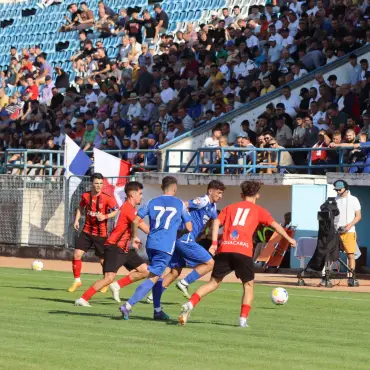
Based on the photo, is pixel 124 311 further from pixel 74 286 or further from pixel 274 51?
pixel 274 51

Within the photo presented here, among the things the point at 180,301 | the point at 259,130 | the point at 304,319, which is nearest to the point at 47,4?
the point at 259,130

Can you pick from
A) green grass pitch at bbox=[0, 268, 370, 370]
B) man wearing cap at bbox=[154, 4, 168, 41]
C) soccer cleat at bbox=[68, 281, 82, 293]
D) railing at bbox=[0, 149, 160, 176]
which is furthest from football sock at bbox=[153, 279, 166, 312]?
man wearing cap at bbox=[154, 4, 168, 41]

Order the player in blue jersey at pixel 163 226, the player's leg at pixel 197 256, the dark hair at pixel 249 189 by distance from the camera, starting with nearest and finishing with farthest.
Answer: the dark hair at pixel 249 189 → the player in blue jersey at pixel 163 226 → the player's leg at pixel 197 256

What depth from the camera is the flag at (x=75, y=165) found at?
29688 millimetres

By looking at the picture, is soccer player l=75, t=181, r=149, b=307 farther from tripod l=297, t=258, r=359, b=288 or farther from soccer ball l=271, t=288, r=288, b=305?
tripod l=297, t=258, r=359, b=288

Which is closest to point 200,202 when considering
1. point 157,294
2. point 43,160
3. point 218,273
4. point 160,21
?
point 157,294

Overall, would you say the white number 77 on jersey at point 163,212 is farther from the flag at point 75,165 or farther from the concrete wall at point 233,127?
the flag at point 75,165

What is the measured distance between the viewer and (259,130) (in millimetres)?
27391

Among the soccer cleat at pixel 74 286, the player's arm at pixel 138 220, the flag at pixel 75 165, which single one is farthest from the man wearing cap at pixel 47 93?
the player's arm at pixel 138 220

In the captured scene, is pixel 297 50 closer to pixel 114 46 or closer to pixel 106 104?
pixel 106 104

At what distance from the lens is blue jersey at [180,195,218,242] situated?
55.6ft

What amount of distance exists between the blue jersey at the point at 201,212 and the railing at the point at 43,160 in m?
11.5

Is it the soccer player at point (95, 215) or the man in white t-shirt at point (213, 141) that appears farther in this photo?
the man in white t-shirt at point (213, 141)

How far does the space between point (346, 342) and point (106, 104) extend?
22.1m
